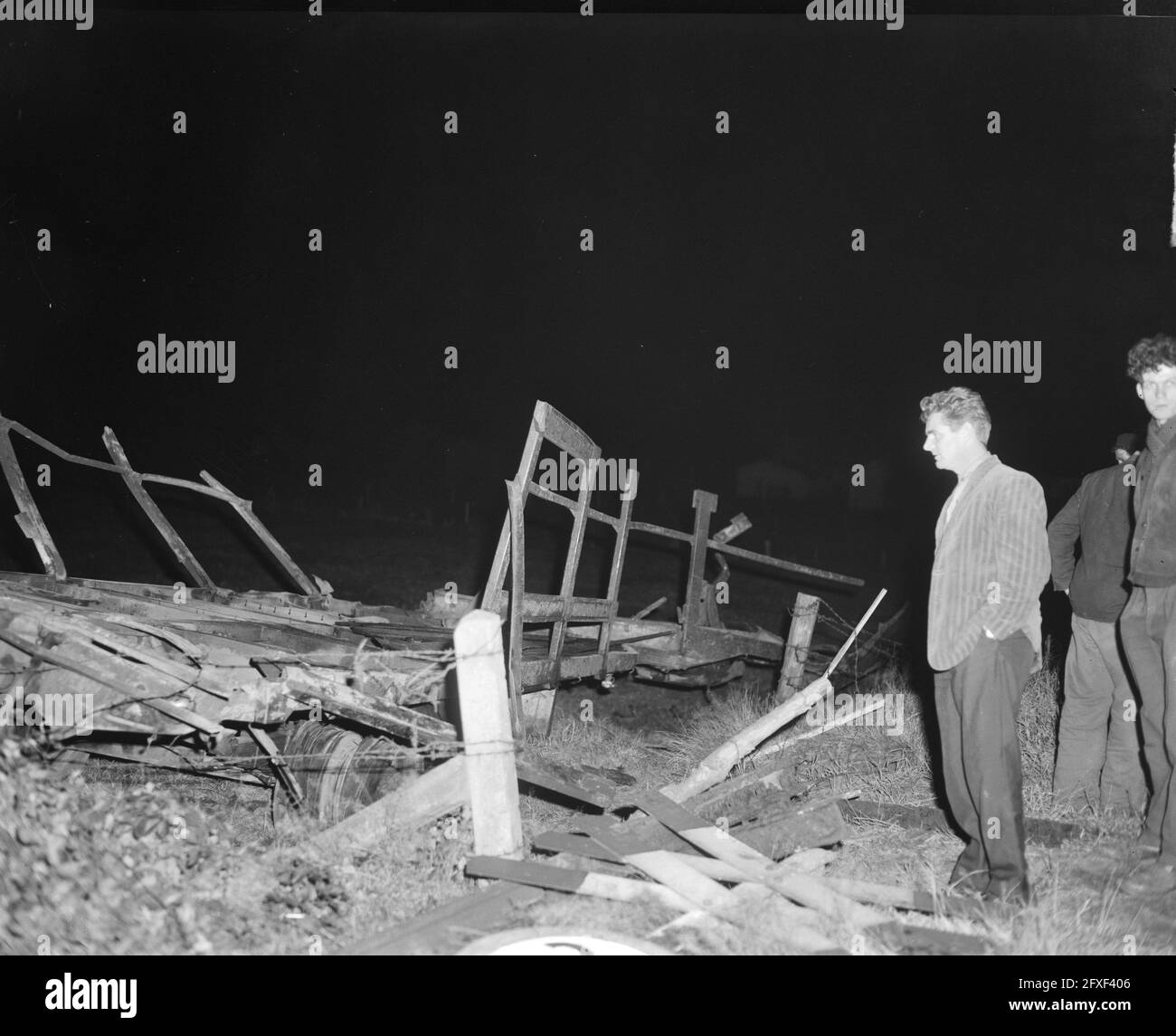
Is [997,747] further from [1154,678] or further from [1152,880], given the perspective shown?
[1154,678]

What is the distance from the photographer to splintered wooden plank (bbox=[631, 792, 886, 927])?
3.60 m

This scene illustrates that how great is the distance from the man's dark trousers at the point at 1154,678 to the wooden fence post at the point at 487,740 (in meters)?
2.87

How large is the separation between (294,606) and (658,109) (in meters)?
12.8

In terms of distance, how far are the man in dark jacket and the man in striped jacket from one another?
4.06 ft

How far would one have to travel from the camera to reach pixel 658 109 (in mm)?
16500

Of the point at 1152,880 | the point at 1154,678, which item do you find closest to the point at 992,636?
the point at 1154,678

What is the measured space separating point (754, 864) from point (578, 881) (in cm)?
79

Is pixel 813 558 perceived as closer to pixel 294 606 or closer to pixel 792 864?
pixel 294 606

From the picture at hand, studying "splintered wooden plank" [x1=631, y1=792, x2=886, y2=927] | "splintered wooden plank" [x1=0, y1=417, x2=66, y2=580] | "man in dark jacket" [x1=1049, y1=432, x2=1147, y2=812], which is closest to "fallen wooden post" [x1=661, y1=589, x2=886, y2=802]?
"splintered wooden plank" [x1=631, y1=792, x2=886, y2=927]

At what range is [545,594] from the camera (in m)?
6.21

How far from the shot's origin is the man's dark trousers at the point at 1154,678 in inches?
164

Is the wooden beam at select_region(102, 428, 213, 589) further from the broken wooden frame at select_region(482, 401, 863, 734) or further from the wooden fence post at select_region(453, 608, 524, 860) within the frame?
the wooden fence post at select_region(453, 608, 524, 860)

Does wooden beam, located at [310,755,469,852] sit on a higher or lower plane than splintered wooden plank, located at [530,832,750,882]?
higher
